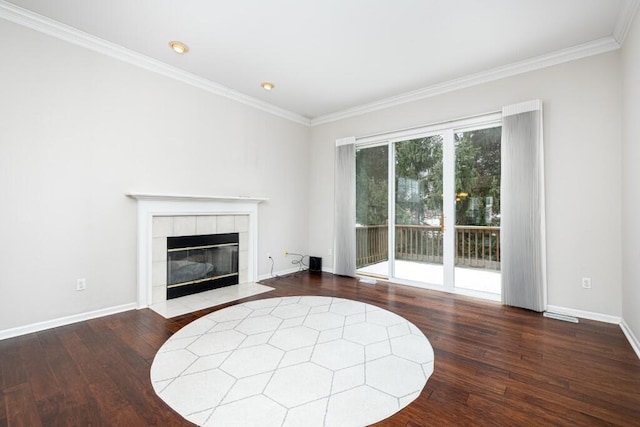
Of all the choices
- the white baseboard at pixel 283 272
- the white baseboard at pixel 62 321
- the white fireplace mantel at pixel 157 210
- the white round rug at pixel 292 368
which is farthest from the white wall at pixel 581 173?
the white baseboard at pixel 62 321

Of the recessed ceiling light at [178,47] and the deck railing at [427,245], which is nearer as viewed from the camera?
the recessed ceiling light at [178,47]

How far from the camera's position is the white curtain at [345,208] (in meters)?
4.89

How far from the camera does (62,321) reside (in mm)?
2803

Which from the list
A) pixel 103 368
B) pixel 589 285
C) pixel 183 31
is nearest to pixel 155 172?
pixel 183 31

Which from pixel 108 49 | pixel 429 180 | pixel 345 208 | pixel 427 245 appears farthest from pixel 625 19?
pixel 108 49

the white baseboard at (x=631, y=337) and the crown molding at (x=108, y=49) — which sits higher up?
the crown molding at (x=108, y=49)

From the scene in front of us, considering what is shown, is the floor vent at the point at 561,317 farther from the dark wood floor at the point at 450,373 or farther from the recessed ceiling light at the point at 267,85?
the recessed ceiling light at the point at 267,85

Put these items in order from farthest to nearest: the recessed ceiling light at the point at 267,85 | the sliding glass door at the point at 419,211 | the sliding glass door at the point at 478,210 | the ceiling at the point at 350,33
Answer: the sliding glass door at the point at 419,211 < the recessed ceiling light at the point at 267,85 < the sliding glass door at the point at 478,210 < the ceiling at the point at 350,33

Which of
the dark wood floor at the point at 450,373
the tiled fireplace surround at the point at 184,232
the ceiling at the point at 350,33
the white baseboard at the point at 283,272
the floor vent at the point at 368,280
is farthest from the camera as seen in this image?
the white baseboard at the point at 283,272

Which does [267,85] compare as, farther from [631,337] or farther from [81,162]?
[631,337]

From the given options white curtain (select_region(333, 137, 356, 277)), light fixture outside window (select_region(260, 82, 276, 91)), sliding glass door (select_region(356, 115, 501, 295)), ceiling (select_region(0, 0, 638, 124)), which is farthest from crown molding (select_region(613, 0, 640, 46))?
light fixture outside window (select_region(260, 82, 276, 91))

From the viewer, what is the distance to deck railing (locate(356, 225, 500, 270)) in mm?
3711

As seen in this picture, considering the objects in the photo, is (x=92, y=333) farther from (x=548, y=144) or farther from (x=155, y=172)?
(x=548, y=144)

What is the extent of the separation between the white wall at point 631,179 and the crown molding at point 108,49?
4.29 m
